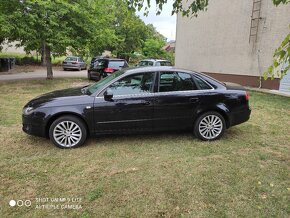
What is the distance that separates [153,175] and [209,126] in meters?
1.92

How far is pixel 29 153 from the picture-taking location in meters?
4.54

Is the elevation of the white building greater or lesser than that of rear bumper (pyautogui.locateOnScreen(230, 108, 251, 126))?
greater

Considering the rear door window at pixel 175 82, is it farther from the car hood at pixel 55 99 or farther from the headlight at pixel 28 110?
the headlight at pixel 28 110

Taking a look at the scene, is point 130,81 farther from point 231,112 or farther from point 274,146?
point 274,146

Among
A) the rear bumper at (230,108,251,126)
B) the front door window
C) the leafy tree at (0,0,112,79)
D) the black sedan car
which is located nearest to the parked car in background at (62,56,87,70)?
the leafy tree at (0,0,112,79)

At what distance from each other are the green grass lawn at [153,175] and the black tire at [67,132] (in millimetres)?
154

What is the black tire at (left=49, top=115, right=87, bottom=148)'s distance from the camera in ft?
15.2

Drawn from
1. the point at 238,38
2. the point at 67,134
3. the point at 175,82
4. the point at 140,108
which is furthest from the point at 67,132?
the point at 238,38

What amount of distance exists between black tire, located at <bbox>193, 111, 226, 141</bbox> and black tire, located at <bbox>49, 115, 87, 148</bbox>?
7.44 ft

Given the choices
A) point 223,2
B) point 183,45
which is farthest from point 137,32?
point 223,2

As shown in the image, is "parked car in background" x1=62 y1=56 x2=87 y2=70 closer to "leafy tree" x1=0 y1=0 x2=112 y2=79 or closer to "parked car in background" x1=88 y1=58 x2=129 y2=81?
"parked car in background" x1=88 y1=58 x2=129 y2=81

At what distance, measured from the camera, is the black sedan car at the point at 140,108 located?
464 centimetres

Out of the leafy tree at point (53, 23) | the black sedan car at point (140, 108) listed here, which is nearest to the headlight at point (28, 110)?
the black sedan car at point (140, 108)

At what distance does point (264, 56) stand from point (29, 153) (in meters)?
12.3
